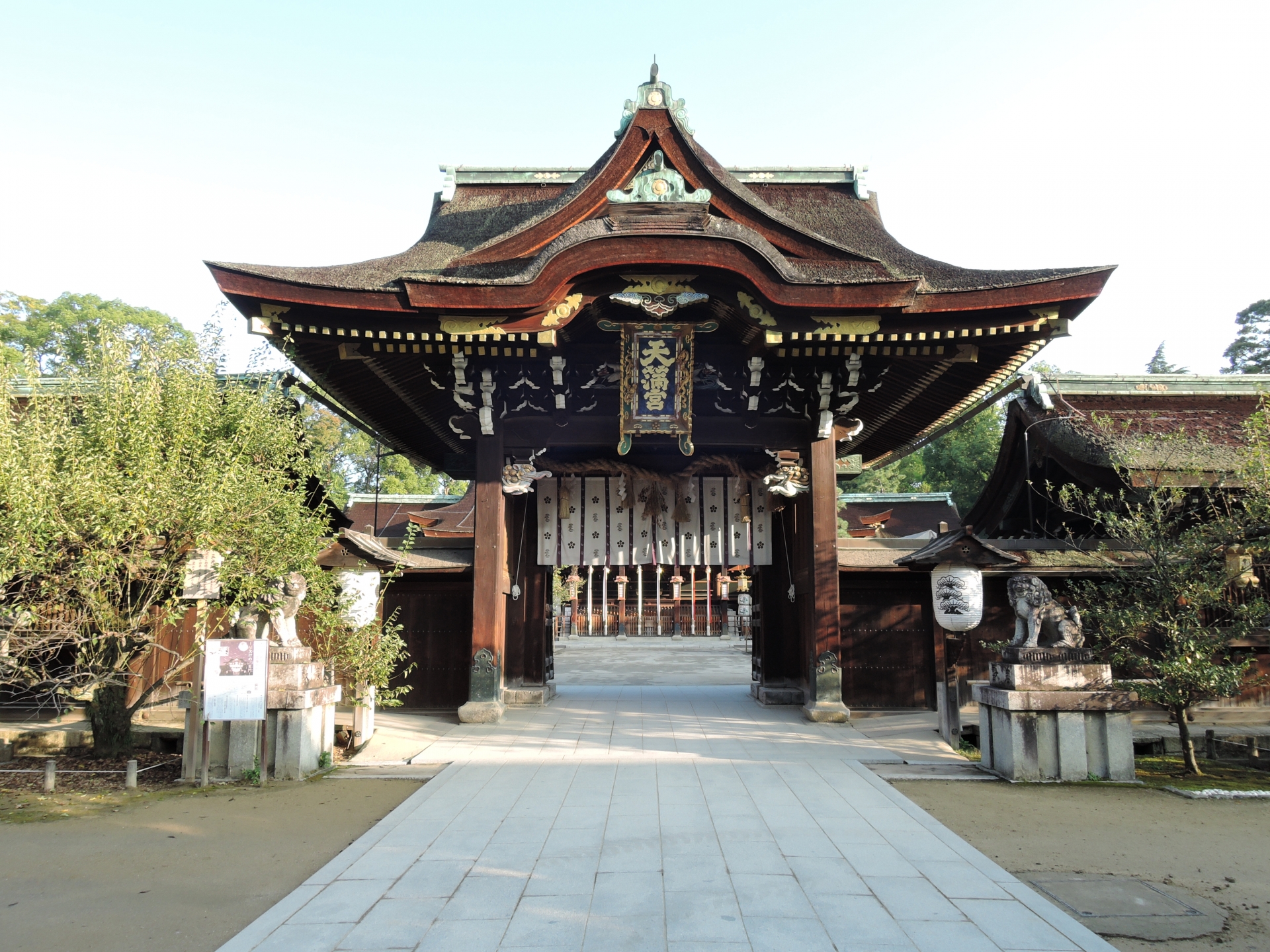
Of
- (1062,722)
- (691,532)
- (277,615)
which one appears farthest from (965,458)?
(277,615)

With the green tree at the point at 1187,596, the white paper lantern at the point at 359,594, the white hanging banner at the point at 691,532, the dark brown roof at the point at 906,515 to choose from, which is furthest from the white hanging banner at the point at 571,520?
the dark brown roof at the point at 906,515

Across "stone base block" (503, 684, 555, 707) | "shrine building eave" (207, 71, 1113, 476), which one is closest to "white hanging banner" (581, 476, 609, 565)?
"shrine building eave" (207, 71, 1113, 476)

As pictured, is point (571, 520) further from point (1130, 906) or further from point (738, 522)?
point (1130, 906)

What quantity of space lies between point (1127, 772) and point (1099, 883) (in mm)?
3459

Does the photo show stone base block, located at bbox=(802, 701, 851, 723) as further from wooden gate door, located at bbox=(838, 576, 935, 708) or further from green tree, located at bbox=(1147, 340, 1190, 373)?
green tree, located at bbox=(1147, 340, 1190, 373)

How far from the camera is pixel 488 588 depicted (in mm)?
11352

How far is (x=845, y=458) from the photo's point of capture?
1471cm

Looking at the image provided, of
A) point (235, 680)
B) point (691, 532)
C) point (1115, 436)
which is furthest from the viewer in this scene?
point (691, 532)

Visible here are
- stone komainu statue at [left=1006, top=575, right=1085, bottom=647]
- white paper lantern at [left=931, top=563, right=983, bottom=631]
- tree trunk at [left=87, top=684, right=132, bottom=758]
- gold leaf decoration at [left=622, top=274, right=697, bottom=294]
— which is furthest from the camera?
gold leaf decoration at [left=622, top=274, right=697, bottom=294]

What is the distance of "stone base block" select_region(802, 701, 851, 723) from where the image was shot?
10859 mm

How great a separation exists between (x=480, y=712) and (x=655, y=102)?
9.19 meters

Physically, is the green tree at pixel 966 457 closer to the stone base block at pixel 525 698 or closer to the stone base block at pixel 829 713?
the stone base block at pixel 829 713

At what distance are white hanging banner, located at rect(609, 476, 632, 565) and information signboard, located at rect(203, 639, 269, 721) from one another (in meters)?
6.67

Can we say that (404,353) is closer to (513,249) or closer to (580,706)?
(513,249)
